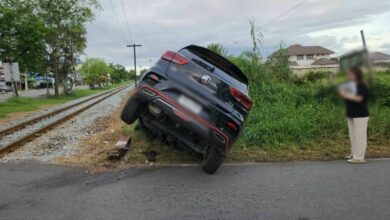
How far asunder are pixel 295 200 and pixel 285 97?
7103 mm

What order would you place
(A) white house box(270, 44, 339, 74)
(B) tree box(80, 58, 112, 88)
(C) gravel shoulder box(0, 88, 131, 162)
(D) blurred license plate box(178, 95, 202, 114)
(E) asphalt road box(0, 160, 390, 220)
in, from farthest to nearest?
(B) tree box(80, 58, 112, 88) → (C) gravel shoulder box(0, 88, 131, 162) → (E) asphalt road box(0, 160, 390, 220) → (D) blurred license plate box(178, 95, 202, 114) → (A) white house box(270, 44, 339, 74)

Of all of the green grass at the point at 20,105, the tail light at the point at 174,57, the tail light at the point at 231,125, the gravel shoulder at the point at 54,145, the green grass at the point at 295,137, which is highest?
the tail light at the point at 174,57

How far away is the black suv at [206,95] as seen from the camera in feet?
16.8

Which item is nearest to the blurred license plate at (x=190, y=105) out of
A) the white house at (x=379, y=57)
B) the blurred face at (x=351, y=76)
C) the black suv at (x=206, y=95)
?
the black suv at (x=206, y=95)

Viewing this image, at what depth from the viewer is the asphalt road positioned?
184 inches

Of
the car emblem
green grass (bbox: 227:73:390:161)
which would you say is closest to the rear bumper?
the car emblem

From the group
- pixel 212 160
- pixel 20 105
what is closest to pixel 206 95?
pixel 212 160

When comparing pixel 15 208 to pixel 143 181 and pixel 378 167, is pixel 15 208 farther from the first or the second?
pixel 378 167

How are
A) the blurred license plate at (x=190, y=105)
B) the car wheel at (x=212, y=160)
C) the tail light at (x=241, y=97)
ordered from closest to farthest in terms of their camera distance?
the blurred license plate at (x=190, y=105) → the tail light at (x=241, y=97) → the car wheel at (x=212, y=160)

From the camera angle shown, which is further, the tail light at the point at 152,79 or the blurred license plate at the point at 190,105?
the tail light at the point at 152,79

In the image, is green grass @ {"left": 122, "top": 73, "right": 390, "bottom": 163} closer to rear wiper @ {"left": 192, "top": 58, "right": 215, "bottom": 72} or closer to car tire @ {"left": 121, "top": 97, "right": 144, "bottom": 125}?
car tire @ {"left": 121, "top": 97, "right": 144, "bottom": 125}

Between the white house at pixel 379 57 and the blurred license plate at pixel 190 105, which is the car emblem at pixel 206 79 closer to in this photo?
the blurred license plate at pixel 190 105

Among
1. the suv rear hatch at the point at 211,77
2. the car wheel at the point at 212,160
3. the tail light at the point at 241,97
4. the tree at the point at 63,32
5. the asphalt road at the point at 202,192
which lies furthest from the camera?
the tree at the point at 63,32

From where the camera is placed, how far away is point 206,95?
15.8ft
